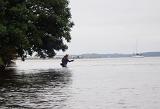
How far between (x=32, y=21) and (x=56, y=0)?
5.69m

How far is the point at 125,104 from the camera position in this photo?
2480 centimetres

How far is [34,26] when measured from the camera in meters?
64.9

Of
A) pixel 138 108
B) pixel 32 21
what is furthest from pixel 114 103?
pixel 32 21

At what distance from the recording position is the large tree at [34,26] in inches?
2242

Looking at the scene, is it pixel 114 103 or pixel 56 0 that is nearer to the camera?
pixel 114 103

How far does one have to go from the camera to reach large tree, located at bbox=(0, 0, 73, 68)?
56.9m

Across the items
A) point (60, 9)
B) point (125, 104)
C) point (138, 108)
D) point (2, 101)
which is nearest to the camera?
point (138, 108)

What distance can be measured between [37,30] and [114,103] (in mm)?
42210

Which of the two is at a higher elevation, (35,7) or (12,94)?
(35,7)

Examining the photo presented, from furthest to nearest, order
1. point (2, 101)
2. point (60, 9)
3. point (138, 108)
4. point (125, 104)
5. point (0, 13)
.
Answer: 1. point (60, 9)
2. point (0, 13)
3. point (2, 101)
4. point (125, 104)
5. point (138, 108)

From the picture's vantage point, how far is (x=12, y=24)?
188 feet

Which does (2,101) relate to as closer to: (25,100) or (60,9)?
(25,100)

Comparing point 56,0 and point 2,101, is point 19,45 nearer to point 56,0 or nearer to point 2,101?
point 56,0

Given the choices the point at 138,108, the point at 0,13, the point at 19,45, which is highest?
the point at 0,13
